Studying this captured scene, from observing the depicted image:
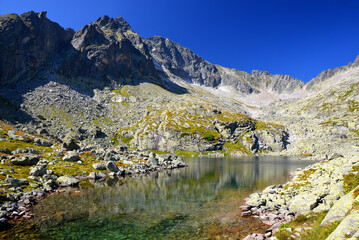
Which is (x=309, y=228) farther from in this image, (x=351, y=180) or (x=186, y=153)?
(x=186, y=153)

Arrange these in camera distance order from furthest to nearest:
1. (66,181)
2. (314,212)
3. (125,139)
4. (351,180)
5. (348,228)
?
(125,139), (66,181), (351,180), (314,212), (348,228)

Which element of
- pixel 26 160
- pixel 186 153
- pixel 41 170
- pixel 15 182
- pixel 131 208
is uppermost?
pixel 26 160

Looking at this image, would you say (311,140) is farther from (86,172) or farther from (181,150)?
(86,172)

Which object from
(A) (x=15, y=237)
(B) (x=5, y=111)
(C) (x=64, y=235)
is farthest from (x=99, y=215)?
(B) (x=5, y=111)

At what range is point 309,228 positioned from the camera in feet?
59.4

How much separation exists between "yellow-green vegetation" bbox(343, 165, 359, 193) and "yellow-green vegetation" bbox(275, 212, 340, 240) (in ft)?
16.0

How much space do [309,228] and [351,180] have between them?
950cm

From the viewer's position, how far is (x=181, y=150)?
180125mm

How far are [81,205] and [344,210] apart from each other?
34104 mm

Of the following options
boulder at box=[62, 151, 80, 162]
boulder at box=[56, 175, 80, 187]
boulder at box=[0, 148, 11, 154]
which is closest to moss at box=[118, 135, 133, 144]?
boulder at box=[62, 151, 80, 162]

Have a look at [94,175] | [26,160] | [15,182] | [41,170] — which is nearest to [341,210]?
[15,182]

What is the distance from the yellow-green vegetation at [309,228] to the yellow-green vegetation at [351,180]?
4.89 m

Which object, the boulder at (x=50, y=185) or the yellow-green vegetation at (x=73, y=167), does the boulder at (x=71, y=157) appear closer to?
the yellow-green vegetation at (x=73, y=167)

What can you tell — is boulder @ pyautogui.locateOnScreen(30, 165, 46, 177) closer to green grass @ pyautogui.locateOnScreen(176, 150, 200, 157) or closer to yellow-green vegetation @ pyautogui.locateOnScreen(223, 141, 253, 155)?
green grass @ pyautogui.locateOnScreen(176, 150, 200, 157)
